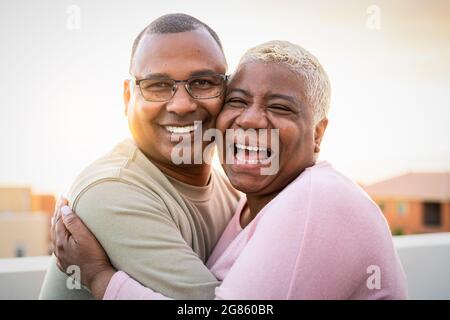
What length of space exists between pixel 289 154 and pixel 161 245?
24.3 inches

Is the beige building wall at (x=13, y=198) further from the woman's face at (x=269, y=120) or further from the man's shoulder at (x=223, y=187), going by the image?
the woman's face at (x=269, y=120)

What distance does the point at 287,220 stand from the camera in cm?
164

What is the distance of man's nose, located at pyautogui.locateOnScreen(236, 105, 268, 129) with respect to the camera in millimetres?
1974

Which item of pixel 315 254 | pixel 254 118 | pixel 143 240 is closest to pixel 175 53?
pixel 254 118

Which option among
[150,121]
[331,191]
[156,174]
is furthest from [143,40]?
[331,191]

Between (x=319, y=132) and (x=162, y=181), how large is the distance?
68 centimetres

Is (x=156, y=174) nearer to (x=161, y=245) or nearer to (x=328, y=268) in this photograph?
(x=161, y=245)

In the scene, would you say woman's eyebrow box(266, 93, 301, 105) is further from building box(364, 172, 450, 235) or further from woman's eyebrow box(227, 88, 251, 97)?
building box(364, 172, 450, 235)

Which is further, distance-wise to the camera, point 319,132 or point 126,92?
point 126,92

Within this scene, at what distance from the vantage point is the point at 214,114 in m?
2.19

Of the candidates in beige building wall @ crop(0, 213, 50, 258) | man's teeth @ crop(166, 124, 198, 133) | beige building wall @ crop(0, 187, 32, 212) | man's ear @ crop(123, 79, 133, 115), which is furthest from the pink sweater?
beige building wall @ crop(0, 213, 50, 258)

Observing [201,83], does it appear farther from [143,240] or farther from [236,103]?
[143,240]

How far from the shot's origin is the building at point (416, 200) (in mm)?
22880

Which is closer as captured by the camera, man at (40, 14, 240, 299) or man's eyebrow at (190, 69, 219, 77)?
man at (40, 14, 240, 299)
